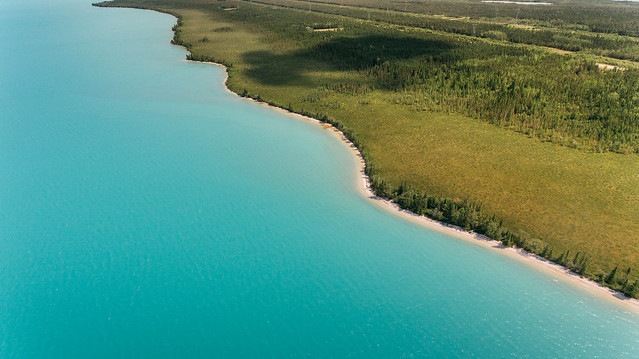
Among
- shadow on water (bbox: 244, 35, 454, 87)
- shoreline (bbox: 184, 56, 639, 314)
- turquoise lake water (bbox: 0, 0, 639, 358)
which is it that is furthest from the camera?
shadow on water (bbox: 244, 35, 454, 87)

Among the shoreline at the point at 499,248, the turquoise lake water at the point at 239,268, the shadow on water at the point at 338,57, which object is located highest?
the shadow on water at the point at 338,57

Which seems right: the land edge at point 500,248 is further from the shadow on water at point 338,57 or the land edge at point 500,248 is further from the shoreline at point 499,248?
the shadow on water at point 338,57

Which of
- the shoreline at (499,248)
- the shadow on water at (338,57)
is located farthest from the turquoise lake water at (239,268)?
the shadow on water at (338,57)

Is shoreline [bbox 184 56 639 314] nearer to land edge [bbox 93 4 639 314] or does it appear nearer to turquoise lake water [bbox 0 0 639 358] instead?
land edge [bbox 93 4 639 314]

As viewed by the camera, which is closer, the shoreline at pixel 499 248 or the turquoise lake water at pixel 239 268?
the turquoise lake water at pixel 239 268

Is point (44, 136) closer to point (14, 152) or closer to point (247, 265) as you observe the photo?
point (14, 152)

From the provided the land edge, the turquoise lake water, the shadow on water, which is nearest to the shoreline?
the land edge

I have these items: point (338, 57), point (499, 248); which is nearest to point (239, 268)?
point (499, 248)
